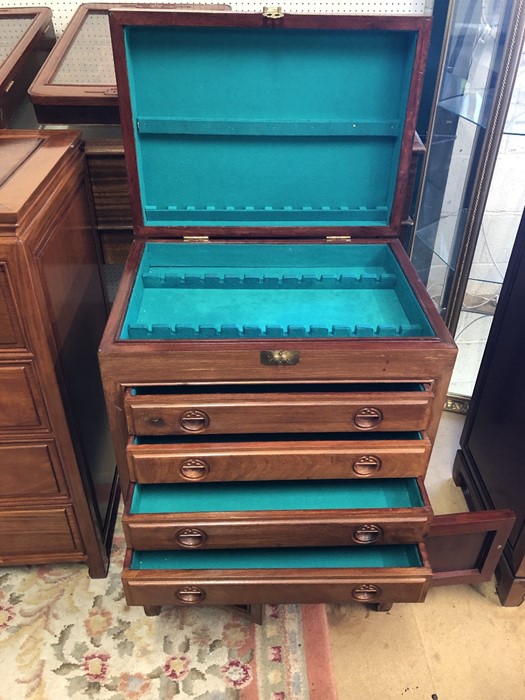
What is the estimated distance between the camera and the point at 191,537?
1024 millimetres

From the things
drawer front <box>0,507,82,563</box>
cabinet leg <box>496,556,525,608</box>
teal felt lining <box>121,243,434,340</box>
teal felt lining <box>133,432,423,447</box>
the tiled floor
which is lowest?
the tiled floor

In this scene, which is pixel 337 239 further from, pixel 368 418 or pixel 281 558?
pixel 281 558

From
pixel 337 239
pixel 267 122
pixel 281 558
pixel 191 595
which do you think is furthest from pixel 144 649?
pixel 267 122

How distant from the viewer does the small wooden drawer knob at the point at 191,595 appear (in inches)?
40.5

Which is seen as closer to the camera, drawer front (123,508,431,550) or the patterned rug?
drawer front (123,508,431,550)

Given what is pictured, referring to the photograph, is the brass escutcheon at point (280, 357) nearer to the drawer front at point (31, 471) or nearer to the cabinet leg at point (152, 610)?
the drawer front at point (31, 471)

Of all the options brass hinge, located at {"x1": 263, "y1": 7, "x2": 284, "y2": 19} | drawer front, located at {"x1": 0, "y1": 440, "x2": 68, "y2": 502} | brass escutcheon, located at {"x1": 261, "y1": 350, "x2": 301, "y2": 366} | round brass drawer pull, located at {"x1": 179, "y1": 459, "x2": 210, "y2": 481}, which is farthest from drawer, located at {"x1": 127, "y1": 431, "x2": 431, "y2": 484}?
brass hinge, located at {"x1": 263, "y1": 7, "x2": 284, "y2": 19}

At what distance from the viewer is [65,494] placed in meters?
1.24

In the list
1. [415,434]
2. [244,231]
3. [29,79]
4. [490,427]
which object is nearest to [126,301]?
[244,231]

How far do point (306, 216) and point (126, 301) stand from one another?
0.47m

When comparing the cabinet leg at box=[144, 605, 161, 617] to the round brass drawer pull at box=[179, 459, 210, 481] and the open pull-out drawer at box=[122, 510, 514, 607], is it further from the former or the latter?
the round brass drawer pull at box=[179, 459, 210, 481]

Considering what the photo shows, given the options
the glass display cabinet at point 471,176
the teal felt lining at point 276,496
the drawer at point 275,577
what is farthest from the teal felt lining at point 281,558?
the glass display cabinet at point 471,176

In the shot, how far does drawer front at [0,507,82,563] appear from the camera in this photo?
4.14 feet

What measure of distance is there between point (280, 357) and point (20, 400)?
1.73ft
